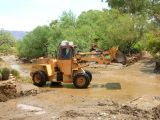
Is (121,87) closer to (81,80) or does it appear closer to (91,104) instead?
(81,80)

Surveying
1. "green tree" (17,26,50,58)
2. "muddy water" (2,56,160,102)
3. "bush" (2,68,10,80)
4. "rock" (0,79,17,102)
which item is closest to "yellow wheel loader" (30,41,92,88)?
"muddy water" (2,56,160,102)

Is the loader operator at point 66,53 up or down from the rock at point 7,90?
up

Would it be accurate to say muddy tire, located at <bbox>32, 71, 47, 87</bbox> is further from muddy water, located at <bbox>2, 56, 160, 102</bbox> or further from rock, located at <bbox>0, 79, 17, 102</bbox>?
rock, located at <bbox>0, 79, 17, 102</bbox>

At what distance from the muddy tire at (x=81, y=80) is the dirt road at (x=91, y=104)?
374mm

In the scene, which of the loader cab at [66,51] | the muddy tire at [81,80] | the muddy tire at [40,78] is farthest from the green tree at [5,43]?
the muddy tire at [81,80]

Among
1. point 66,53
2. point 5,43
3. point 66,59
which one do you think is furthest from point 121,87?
point 5,43

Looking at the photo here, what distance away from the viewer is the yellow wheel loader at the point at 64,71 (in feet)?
72.5

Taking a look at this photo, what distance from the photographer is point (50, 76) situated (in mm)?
22734

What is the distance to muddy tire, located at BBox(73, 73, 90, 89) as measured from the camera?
2203cm

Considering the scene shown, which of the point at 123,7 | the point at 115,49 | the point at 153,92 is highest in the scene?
the point at 123,7

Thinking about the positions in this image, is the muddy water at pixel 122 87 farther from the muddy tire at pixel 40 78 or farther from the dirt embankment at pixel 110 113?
the dirt embankment at pixel 110 113

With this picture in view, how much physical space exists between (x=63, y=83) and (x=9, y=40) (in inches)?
2198

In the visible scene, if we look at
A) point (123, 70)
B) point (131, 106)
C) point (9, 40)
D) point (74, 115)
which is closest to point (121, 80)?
point (123, 70)

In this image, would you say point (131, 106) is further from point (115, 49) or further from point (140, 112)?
point (115, 49)
